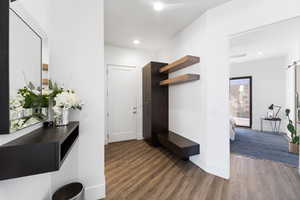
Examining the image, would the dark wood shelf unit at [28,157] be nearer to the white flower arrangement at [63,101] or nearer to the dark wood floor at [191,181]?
the white flower arrangement at [63,101]

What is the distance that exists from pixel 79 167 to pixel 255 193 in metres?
2.30

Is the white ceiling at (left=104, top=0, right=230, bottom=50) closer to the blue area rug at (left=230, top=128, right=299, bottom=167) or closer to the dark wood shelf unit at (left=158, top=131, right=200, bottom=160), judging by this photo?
the dark wood shelf unit at (left=158, top=131, right=200, bottom=160)

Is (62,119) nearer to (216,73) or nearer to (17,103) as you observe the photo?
(17,103)

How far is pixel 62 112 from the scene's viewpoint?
1.33 metres

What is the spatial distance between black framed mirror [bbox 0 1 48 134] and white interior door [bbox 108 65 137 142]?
247 centimetres

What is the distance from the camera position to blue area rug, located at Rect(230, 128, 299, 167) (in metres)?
2.74

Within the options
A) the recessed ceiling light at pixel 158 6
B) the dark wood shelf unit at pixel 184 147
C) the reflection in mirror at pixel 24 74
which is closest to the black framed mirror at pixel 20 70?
the reflection in mirror at pixel 24 74

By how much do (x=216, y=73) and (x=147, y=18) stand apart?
164 cm

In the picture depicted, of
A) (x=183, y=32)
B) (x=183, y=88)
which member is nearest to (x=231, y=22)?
(x=183, y=32)

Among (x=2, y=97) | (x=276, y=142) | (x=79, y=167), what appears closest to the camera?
(x=2, y=97)

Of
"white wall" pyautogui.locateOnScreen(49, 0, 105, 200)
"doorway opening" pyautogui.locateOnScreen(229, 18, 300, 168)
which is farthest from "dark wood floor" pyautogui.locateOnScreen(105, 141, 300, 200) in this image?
"doorway opening" pyautogui.locateOnScreen(229, 18, 300, 168)

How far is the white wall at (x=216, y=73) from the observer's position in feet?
6.14

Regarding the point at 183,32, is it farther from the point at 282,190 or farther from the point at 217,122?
the point at 282,190

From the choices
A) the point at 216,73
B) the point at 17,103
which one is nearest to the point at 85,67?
the point at 17,103
